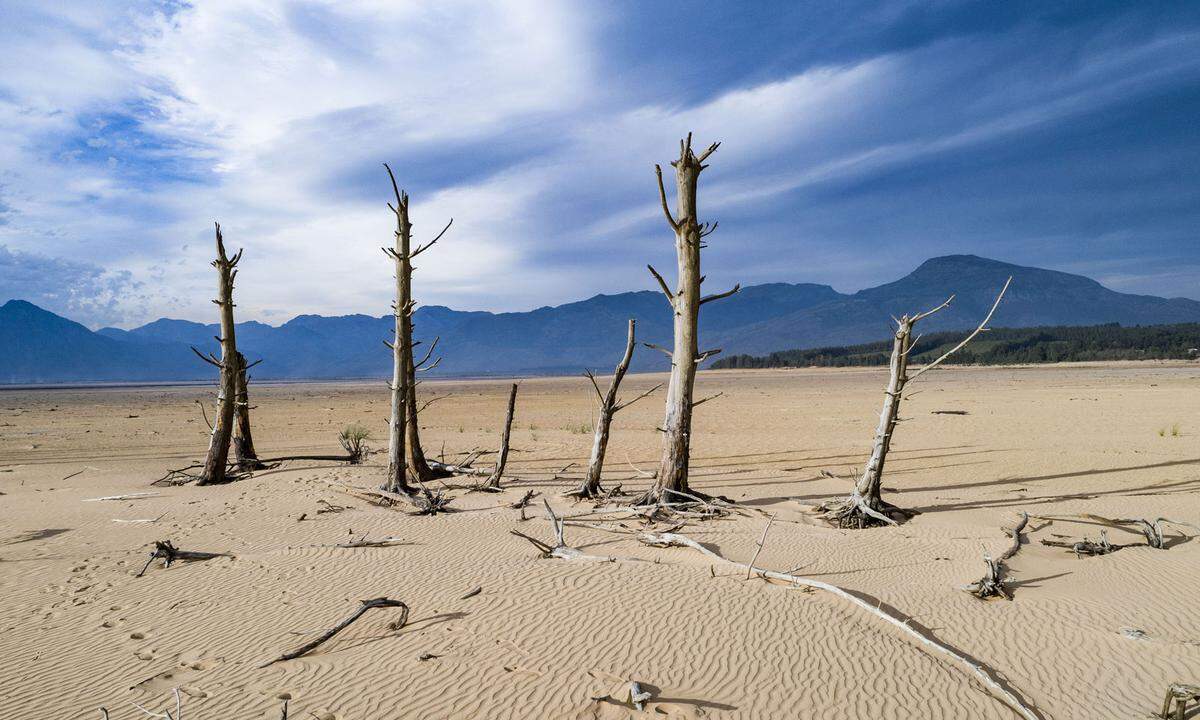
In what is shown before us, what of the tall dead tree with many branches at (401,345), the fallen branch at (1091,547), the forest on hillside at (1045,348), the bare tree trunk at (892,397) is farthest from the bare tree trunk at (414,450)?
the forest on hillside at (1045,348)

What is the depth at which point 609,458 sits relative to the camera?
16.1m

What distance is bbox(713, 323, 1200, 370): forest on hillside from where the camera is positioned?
72438 millimetres

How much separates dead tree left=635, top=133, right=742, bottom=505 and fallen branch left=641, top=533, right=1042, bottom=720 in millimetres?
1728

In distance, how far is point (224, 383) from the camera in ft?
42.1

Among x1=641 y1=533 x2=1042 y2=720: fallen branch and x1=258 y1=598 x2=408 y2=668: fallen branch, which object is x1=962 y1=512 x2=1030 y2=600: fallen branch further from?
x1=258 y1=598 x2=408 y2=668: fallen branch

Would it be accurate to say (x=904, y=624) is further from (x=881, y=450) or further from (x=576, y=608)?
(x=881, y=450)

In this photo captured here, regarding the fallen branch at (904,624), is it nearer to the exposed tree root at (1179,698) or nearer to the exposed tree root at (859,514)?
the exposed tree root at (1179,698)

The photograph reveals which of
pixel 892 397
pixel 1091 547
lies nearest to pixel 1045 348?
pixel 892 397

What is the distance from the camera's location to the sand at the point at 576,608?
13.7ft

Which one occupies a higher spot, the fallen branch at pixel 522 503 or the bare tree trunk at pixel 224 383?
the bare tree trunk at pixel 224 383

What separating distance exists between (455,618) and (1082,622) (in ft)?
18.3

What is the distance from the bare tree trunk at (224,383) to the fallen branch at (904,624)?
10.1 meters

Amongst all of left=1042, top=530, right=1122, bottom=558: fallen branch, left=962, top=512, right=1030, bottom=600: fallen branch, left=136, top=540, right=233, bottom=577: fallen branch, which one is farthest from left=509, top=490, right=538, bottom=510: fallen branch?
left=1042, top=530, right=1122, bottom=558: fallen branch

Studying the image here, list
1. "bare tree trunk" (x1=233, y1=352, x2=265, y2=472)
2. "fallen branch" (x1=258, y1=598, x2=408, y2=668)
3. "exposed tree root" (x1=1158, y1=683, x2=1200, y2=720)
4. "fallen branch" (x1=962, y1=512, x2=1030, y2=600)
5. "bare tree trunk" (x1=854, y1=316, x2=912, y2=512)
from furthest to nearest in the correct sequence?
"bare tree trunk" (x1=233, y1=352, x2=265, y2=472) < "bare tree trunk" (x1=854, y1=316, x2=912, y2=512) < "fallen branch" (x1=962, y1=512, x2=1030, y2=600) < "fallen branch" (x1=258, y1=598, x2=408, y2=668) < "exposed tree root" (x1=1158, y1=683, x2=1200, y2=720)
